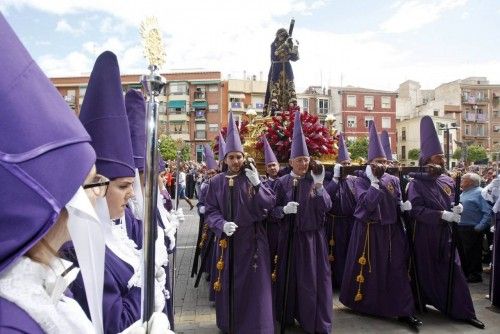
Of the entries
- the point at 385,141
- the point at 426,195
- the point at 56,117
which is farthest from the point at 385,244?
the point at 56,117

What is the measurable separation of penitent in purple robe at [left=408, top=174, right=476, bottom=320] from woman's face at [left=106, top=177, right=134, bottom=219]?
4491 millimetres

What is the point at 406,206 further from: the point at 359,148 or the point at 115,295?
the point at 359,148

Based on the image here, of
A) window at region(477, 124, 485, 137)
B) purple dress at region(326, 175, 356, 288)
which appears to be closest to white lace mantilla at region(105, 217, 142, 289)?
purple dress at region(326, 175, 356, 288)

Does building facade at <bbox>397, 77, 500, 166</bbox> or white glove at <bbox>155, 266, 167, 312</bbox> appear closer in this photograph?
white glove at <bbox>155, 266, 167, 312</bbox>

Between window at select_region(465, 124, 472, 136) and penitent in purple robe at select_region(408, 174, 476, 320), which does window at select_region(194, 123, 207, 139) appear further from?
penitent in purple robe at select_region(408, 174, 476, 320)

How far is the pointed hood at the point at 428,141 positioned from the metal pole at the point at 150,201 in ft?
17.1

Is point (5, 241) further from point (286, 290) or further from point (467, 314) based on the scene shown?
point (467, 314)

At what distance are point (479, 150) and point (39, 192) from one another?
62.9 meters

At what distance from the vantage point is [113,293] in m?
2.10

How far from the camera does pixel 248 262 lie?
4.90 m

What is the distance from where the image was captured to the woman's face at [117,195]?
2.44 meters

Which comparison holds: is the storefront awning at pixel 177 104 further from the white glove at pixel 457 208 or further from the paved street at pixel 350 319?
the white glove at pixel 457 208

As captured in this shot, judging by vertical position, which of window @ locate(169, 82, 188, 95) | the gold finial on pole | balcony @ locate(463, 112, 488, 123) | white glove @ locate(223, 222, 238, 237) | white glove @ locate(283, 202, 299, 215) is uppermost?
window @ locate(169, 82, 188, 95)

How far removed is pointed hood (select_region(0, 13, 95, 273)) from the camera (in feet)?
3.35
